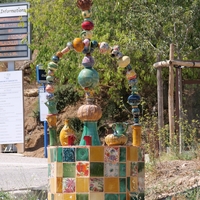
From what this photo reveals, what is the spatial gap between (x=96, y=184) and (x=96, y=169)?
0.12 meters

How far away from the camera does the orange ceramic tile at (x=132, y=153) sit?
5.13m

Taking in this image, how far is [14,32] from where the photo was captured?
19.1 meters

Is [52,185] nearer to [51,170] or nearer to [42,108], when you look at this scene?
[51,170]

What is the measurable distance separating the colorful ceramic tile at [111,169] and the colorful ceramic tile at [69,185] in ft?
0.87

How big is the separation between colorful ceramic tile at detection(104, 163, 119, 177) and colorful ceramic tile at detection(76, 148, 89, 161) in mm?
174

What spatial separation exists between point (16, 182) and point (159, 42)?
8.31m

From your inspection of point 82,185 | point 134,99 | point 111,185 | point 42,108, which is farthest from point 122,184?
point 42,108

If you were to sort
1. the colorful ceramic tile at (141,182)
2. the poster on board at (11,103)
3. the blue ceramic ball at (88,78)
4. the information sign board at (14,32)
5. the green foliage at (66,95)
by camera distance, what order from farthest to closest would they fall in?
the green foliage at (66,95), the information sign board at (14,32), the poster on board at (11,103), the blue ceramic ball at (88,78), the colorful ceramic tile at (141,182)

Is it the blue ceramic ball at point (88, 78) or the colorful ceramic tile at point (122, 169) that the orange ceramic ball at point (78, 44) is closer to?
the blue ceramic ball at point (88, 78)

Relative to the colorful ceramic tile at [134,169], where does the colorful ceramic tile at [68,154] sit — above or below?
above

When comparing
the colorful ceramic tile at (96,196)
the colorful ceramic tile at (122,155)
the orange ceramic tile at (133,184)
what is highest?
the colorful ceramic tile at (122,155)

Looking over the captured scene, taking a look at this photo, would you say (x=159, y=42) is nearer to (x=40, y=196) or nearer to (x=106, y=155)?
(x=40, y=196)

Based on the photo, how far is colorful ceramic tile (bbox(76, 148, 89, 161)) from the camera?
16.3ft

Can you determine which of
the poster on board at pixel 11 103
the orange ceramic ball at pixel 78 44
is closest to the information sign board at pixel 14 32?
the poster on board at pixel 11 103
